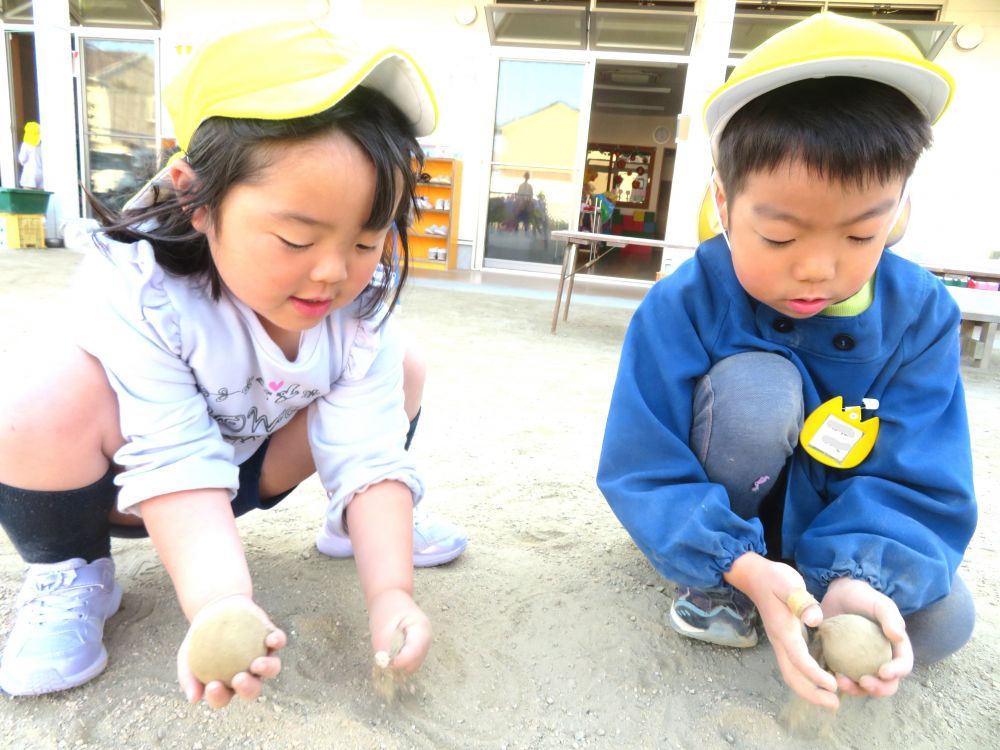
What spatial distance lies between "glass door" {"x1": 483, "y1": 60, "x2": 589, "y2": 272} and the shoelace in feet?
20.5

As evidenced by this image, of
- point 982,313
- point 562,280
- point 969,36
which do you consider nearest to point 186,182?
point 562,280

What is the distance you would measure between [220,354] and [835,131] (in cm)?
77

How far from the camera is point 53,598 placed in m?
0.87

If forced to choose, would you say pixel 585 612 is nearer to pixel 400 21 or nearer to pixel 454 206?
pixel 454 206

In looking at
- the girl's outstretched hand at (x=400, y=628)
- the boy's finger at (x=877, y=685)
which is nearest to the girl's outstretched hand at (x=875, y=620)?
the boy's finger at (x=877, y=685)

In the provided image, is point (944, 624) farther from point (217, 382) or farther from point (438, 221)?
point (438, 221)

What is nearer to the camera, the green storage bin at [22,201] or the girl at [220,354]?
the girl at [220,354]

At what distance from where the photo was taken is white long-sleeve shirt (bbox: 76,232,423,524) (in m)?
0.80

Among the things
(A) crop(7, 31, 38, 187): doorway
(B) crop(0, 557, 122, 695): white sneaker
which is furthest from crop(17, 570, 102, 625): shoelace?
(A) crop(7, 31, 38, 187): doorway

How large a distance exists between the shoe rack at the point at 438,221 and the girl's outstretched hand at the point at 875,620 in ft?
20.5

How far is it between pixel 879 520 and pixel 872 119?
49cm

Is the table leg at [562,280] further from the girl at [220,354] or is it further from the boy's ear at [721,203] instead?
the girl at [220,354]

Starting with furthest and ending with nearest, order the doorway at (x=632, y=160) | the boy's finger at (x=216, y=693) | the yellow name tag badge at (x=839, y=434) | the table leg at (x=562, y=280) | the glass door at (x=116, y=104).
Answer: the doorway at (x=632, y=160)
the glass door at (x=116, y=104)
the table leg at (x=562, y=280)
the yellow name tag badge at (x=839, y=434)
the boy's finger at (x=216, y=693)

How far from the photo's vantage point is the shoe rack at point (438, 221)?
685 centimetres
